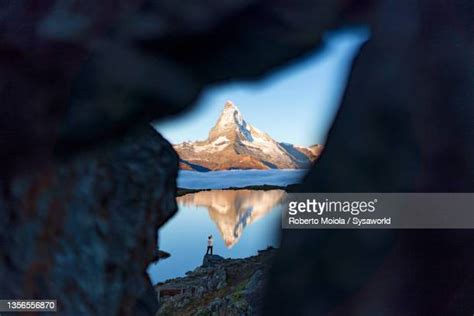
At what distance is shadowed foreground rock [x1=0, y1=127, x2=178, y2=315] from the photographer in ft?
3.55

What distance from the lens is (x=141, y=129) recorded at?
4.18ft

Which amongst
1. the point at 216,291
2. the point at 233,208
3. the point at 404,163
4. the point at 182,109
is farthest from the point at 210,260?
the point at 404,163

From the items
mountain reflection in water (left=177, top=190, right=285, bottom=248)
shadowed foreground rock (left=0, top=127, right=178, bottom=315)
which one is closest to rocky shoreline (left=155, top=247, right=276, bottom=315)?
mountain reflection in water (left=177, top=190, right=285, bottom=248)

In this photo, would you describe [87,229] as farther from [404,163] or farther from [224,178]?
[224,178]

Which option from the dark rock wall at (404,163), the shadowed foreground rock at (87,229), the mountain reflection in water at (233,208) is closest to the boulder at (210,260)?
the mountain reflection in water at (233,208)

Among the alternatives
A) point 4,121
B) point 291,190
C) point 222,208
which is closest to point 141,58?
point 4,121

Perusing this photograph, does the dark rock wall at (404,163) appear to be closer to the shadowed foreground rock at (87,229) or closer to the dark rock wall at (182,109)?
the dark rock wall at (182,109)

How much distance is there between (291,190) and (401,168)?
0.34 m

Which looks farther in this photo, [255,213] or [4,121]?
[255,213]

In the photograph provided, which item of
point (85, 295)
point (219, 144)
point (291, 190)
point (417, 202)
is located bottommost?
point (85, 295)

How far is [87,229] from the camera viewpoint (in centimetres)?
114

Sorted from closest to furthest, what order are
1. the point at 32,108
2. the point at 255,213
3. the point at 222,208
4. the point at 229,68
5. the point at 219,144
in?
the point at 32,108
the point at 229,68
the point at 255,213
the point at 222,208
the point at 219,144

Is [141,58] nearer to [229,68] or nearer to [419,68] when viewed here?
[229,68]

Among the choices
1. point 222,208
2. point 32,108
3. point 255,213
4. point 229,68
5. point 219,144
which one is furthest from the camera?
point 219,144
